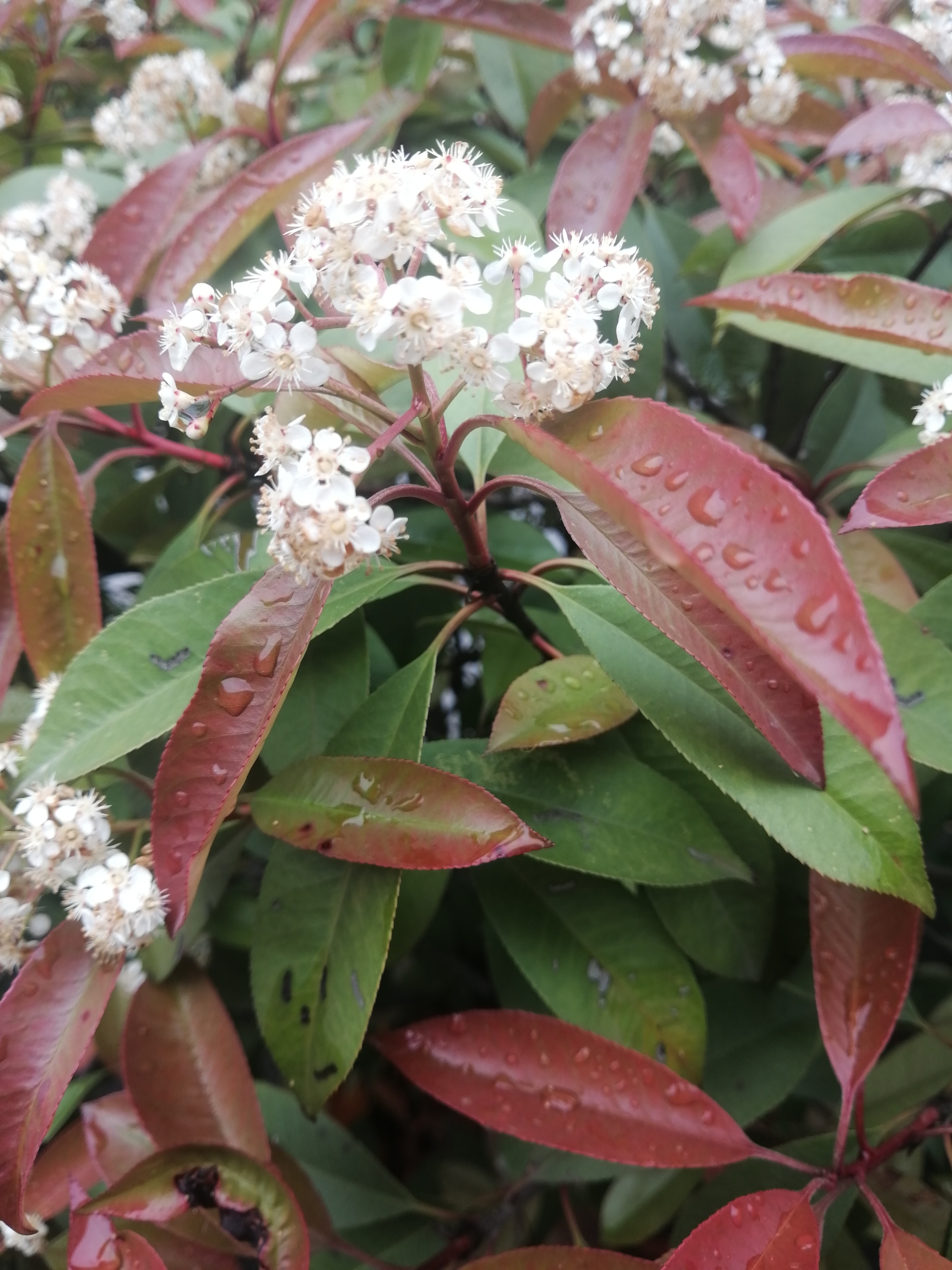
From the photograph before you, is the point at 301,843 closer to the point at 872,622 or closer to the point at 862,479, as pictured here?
the point at 872,622

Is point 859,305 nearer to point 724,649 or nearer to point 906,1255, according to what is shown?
point 724,649

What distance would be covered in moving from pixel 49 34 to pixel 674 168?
3.70ft

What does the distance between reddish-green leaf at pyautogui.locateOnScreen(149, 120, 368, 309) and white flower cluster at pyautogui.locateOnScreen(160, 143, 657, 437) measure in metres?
0.42

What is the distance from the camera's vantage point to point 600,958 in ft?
2.63

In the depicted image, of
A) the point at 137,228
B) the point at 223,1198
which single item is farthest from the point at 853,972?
the point at 137,228

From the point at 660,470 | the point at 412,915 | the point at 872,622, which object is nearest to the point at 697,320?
the point at 872,622

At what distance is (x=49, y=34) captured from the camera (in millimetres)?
1485

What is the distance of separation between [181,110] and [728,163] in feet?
2.71

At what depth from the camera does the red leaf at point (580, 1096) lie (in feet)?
2.34

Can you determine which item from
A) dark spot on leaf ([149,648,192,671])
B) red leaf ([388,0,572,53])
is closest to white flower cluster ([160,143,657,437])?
dark spot on leaf ([149,648,192,671])

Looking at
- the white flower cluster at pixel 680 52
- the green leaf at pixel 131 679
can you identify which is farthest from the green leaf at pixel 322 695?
the white flower cluster at pixel 680 52

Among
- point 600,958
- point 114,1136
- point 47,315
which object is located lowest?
point 114,1136

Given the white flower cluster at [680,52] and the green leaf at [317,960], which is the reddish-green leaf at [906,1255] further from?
the white flower cluster at [680,52]

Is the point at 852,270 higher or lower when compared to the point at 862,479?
higher
